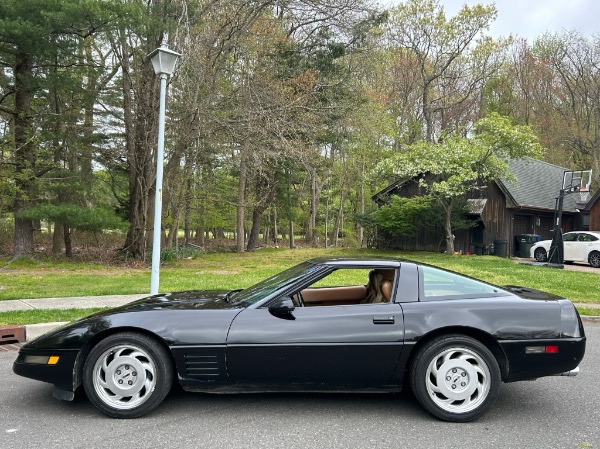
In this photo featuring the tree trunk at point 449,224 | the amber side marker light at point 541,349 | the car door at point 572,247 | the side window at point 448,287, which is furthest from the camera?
the tree trunk at point 449,224

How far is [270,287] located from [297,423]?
116cm

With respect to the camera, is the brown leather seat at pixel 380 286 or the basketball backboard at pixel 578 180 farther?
the basketball backboard at pixel 578 180

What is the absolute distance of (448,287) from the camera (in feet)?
13.3

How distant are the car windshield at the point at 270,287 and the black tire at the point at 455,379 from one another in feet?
3.95

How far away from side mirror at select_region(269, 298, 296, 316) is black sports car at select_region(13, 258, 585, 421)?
0.01 meters

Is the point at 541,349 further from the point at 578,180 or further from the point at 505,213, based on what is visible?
the point at 505,213

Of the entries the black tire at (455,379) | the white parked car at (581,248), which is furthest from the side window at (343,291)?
the white parked car at (581,248)

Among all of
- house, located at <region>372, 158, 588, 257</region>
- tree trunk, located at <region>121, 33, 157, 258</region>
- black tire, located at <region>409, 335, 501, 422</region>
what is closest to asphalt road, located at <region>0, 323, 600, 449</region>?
black tire, located at <region>409, 335, 501, 422</region>

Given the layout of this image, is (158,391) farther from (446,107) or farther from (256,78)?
(446,107)

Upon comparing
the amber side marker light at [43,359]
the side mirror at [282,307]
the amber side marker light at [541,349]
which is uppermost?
the side mirror at [282,307]

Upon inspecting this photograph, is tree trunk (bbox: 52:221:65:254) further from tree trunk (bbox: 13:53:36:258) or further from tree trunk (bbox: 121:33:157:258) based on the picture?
tree trunk (bbox: 121:33:157:258)

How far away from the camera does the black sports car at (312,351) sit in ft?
12.0

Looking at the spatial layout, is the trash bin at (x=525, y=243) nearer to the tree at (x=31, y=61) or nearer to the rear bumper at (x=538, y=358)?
the tree at (x=31, y=61)

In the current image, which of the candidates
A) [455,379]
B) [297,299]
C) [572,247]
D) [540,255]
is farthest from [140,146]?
[572,247]
